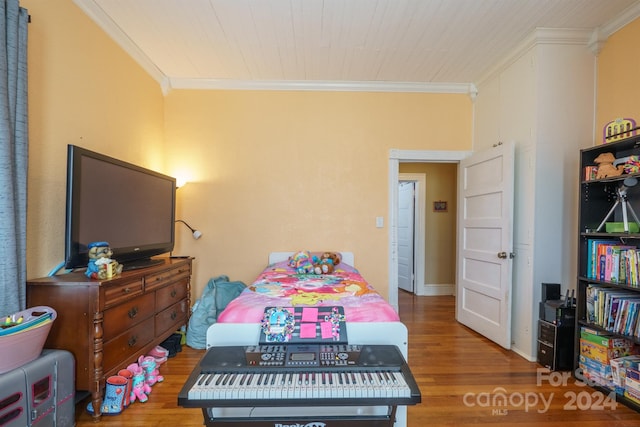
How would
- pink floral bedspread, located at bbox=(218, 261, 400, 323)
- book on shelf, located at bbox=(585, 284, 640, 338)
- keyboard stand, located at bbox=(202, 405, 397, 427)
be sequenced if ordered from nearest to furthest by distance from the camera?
keyboard stand, located at bbox=(202, 405, 397, 427) < pink floral bedspread, located at bbox=(218, 261, 400, 323) < book on shelf, located at bbox=(585, 284, 640, 338)

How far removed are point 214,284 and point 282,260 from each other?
75 cm

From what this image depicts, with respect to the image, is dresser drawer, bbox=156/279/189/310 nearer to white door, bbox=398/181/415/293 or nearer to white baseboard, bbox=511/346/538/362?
white baseboard, bbox=511/346/538/362

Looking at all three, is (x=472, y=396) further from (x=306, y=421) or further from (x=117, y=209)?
(x=117, y=209)

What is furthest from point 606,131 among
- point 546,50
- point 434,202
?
point 434,202

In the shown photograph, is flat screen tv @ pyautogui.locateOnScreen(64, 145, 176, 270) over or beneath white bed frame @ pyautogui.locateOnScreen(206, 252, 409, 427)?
over

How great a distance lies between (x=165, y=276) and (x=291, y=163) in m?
1.73

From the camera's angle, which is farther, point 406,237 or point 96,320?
point 406,237

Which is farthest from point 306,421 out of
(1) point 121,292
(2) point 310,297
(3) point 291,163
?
(3) point 291,163

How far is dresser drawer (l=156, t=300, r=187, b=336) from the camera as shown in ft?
8.11

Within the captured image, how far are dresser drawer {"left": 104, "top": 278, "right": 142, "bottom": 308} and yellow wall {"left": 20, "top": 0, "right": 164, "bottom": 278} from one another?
18.6 inches

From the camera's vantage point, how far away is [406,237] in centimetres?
528

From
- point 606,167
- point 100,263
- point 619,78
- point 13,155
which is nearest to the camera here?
point 13,155

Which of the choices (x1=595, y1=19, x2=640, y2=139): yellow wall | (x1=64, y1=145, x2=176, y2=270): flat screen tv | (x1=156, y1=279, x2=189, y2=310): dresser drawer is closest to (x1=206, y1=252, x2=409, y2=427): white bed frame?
(x1=64, y1=145, x2=176, y2=270): flat screen tv

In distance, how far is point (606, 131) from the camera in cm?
223
